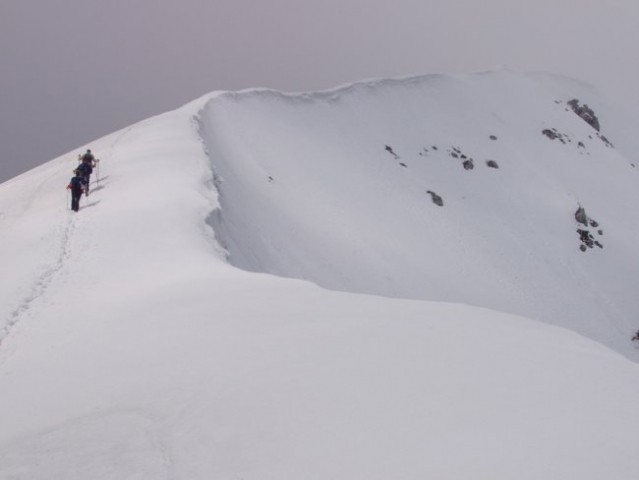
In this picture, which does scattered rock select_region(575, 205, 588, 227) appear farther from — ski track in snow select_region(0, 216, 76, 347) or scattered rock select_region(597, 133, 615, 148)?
ski track in snow select_region(0, 216, 76, 347)

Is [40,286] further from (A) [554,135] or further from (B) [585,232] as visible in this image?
(A) [554,135]

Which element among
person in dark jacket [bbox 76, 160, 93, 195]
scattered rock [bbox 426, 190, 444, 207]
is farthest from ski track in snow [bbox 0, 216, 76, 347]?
scattered rock [bbox 426, 190, 444, 207]

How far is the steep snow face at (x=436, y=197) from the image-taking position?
1121 inches

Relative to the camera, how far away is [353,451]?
4672mm

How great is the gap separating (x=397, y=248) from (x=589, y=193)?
2774 centimetres

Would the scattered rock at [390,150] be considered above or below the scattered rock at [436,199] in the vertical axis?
above

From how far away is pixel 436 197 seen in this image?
45.5 metres

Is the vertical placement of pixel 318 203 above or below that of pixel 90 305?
below

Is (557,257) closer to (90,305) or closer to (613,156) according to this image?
(613,156)

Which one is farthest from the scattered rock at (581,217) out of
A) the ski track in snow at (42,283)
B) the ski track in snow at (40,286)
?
the ski track in snow at (40,286)

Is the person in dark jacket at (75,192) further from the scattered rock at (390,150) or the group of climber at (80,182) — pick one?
the scattered rock at (390,150)

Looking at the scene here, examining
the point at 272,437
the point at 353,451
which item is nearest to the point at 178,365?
the point at 272,437

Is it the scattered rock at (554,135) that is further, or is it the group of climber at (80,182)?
the scattered rock at (554,135)

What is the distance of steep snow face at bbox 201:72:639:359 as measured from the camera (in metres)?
28.5
